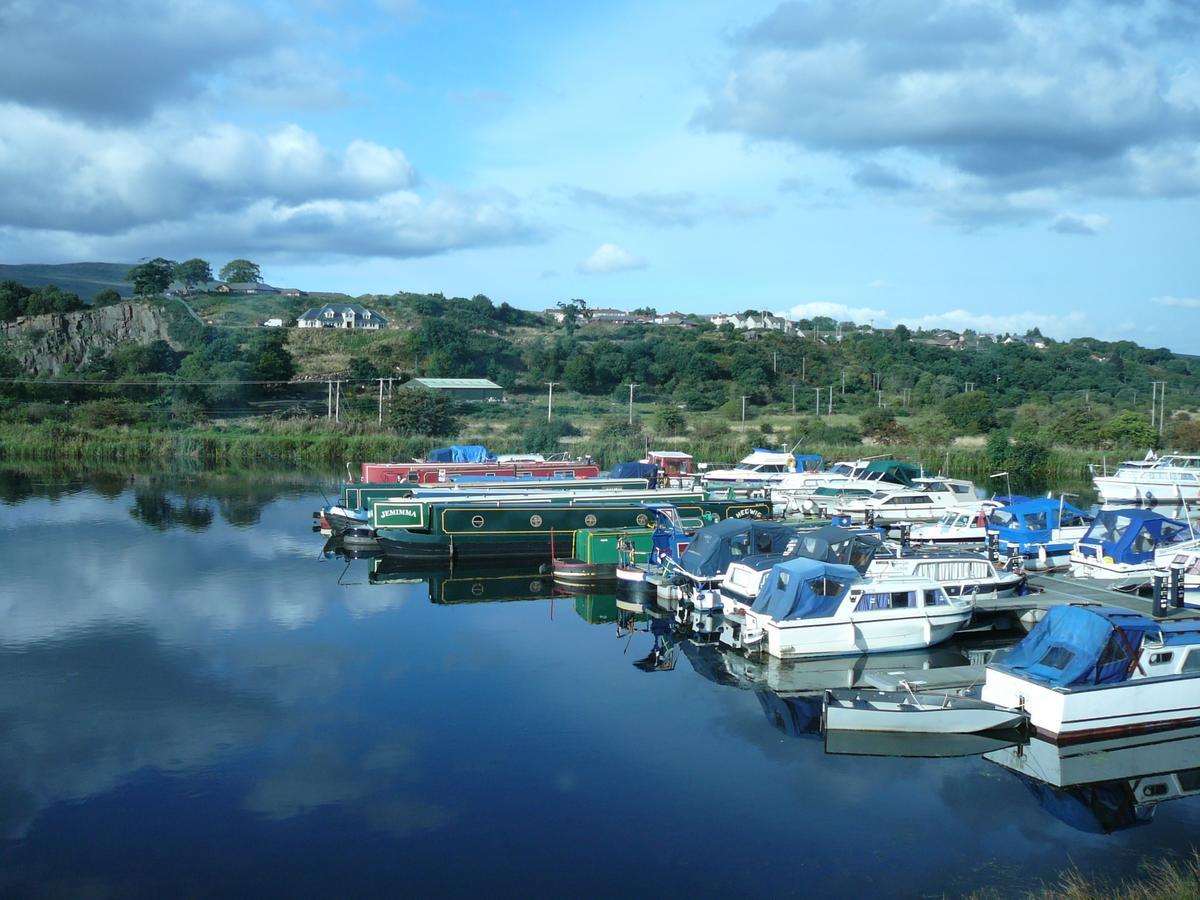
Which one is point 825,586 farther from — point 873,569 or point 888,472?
point 888,472

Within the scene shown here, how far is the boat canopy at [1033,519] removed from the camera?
3250cm

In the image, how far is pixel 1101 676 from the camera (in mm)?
17656

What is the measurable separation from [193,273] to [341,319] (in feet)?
124

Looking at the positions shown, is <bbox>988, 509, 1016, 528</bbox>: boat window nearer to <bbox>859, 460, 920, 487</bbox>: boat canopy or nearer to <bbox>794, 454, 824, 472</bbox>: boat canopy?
<bbox>859, 460, 920, 487</bbox>: boat canopy

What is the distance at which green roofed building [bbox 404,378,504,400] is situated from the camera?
87.6m

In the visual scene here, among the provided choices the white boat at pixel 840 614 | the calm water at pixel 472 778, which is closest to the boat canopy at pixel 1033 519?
the white boat at pixel 840 614

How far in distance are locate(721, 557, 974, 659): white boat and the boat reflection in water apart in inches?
205

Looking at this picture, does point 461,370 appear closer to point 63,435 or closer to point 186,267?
point 63,435

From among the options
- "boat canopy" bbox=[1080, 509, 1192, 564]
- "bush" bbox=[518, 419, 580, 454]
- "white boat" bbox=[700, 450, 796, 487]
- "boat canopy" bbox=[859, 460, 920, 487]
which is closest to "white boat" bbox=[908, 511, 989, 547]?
"boat canopy" bbox=[1080, 509, 1192, 564]

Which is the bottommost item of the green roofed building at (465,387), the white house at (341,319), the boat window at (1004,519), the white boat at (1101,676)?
the white boat at (1101,676)

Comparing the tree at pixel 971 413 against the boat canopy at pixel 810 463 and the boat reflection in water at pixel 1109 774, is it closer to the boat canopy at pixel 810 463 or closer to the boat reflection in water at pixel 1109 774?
the boat canopy at pixel 810 463

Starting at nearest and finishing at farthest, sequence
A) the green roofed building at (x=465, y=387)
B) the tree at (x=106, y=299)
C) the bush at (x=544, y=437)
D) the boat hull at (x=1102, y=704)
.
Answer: the boat hull at (x=1102, y=704) → the bush at (x=544, y=437) → the green roofed building at (x=465, y=387) → the tree at (x=106, y=299)

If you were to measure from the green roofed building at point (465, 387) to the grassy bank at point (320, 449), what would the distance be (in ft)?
59.8

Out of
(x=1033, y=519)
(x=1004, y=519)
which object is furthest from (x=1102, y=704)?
(x=1004, y=519)
